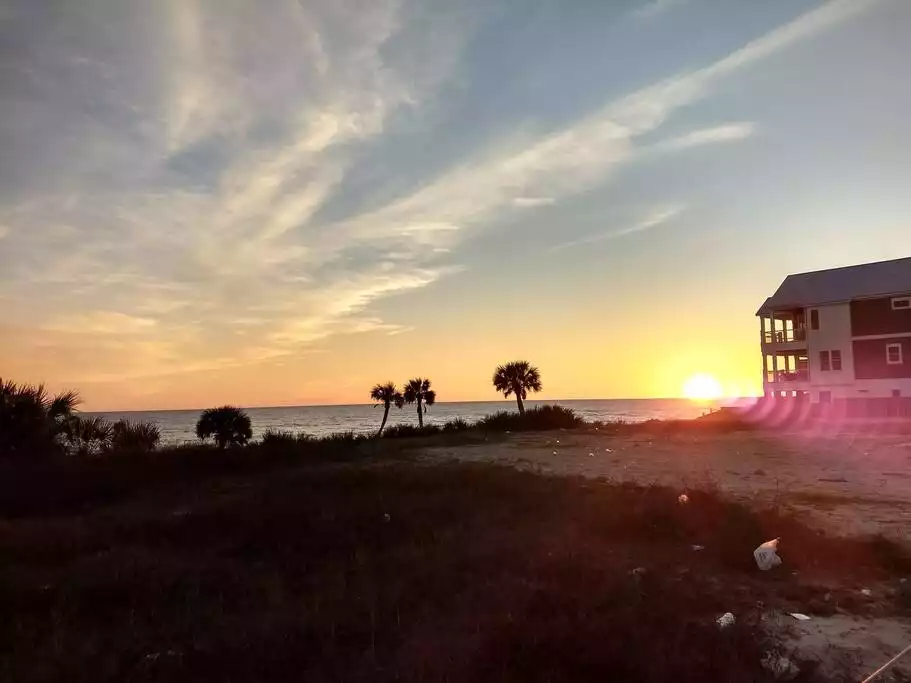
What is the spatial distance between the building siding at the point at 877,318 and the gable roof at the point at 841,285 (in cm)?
61

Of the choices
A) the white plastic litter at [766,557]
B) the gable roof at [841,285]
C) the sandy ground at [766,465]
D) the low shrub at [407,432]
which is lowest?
the low shrub at [407,432]

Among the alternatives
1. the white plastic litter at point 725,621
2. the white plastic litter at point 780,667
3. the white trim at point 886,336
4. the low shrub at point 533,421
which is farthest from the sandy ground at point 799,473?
the white trim at point 886,336

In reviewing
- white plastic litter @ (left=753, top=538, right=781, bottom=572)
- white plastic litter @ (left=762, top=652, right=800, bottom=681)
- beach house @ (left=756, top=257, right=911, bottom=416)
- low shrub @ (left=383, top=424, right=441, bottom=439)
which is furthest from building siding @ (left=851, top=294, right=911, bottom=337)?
white plastic litter @ (left=762, top=652, right=800, bottom=681)

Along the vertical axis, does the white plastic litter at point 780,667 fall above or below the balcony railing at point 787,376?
below

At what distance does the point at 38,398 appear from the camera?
20.0 meters

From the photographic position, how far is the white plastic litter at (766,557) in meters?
8.12

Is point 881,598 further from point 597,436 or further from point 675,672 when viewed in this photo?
point 597,436

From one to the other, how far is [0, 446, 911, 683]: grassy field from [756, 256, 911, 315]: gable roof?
34597mm

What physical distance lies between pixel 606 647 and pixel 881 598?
11.7 feet

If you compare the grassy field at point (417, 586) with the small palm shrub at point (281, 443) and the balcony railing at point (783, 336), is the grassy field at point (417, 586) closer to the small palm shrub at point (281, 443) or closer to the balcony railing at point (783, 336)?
the small palm shrub at point (281, 443)

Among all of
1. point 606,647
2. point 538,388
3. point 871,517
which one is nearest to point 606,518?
point 871,517

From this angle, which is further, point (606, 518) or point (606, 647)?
point (606, 518)

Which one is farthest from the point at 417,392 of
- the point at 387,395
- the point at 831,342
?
the point at 831,342

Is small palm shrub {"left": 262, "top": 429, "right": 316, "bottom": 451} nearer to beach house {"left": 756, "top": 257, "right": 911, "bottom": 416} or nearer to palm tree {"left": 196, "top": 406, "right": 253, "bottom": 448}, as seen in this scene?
palm tree {"left": 196, "top": 406, "right": 253, "bottom": 448}
